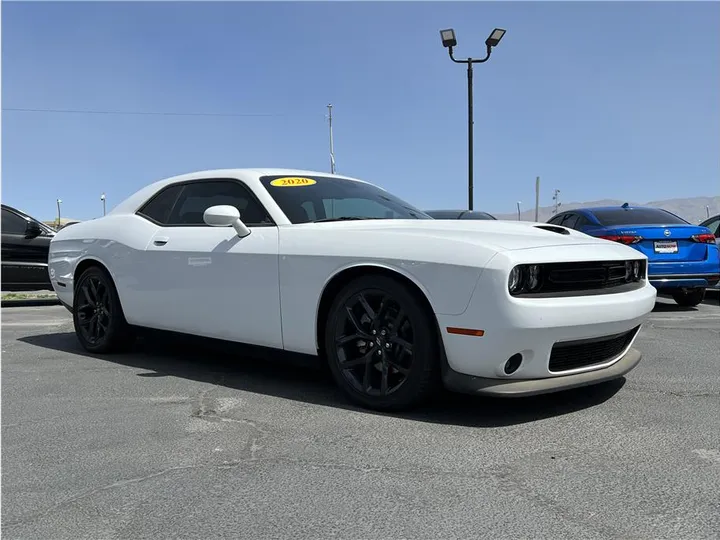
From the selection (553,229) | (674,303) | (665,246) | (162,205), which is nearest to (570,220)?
(665,246)

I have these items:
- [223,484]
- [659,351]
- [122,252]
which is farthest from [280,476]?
[659,351]

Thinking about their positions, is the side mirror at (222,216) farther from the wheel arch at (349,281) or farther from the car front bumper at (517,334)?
the car front bumper at (517,334)

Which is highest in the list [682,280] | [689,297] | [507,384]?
[507,384]

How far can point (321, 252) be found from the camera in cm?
360

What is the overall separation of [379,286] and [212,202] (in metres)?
1.75

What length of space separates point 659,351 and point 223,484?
385 cm

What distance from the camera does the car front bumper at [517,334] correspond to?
2.99m

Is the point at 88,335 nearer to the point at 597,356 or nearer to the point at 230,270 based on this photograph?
the point at 230,270

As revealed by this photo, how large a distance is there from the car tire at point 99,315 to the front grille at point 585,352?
3329 millimetres

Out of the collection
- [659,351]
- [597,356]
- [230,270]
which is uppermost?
[230,270]

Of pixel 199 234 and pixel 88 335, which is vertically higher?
pixel 199 234

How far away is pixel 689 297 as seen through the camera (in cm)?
813

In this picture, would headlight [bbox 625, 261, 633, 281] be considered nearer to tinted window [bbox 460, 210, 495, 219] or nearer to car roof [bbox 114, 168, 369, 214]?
car roof [bbox 114, 168, 369, 214]

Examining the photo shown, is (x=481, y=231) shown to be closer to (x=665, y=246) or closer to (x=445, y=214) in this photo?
(x=665, y=246)
